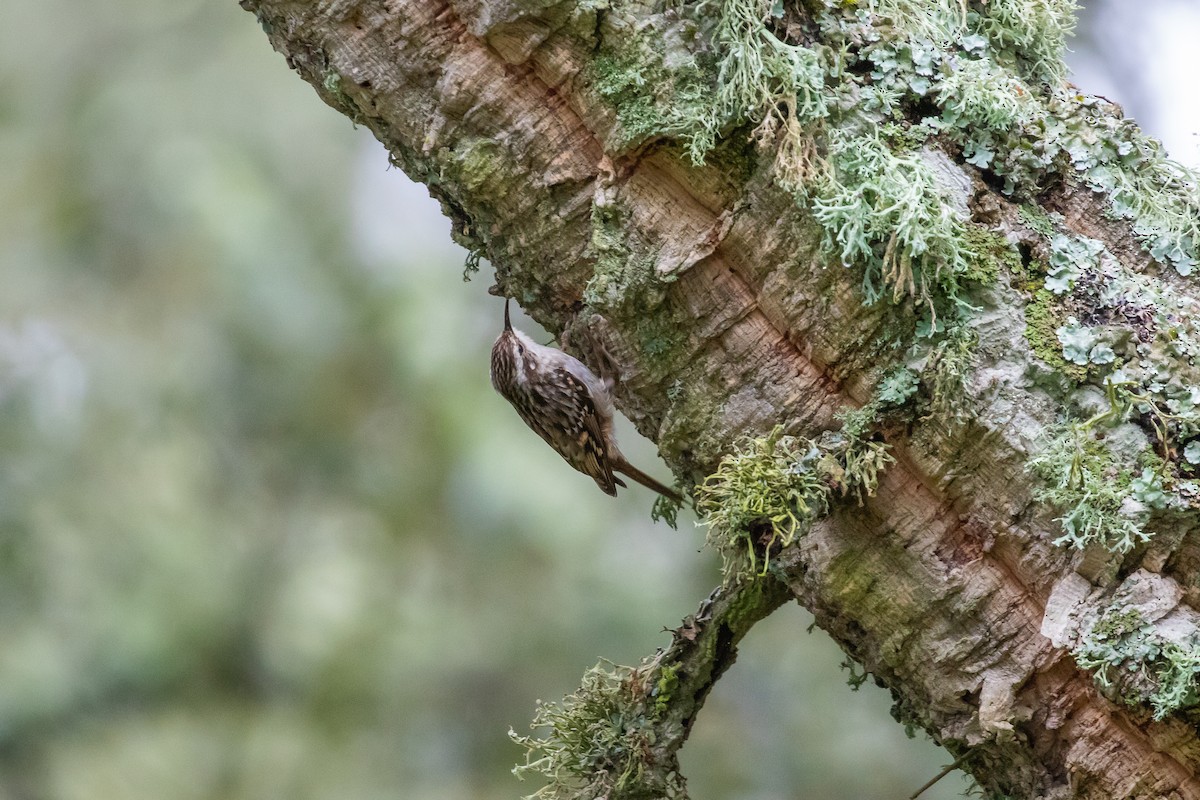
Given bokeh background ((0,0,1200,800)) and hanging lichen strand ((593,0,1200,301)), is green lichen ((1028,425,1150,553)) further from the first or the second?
bokeh background ((0,0,1200,800))

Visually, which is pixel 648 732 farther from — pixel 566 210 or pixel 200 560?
pixel 200 560

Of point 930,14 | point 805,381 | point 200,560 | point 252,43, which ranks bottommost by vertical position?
point 805,381

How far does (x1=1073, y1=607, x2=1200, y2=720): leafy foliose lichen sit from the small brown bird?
1.60 meters

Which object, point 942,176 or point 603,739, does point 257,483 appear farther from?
point 942,176

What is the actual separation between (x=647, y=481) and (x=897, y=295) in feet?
4.47

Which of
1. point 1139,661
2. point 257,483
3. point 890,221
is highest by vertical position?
point 257,483

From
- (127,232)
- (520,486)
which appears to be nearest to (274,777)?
(520,486)

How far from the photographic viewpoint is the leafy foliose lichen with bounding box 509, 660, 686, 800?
2135 millimetres

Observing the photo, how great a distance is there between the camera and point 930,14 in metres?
1.92

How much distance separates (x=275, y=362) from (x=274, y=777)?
1.56m

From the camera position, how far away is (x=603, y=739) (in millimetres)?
2193

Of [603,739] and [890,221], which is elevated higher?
[890,221]

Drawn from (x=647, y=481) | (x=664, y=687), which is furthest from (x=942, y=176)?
(x=647, y=481)

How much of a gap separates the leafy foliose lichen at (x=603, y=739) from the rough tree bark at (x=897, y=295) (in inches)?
11.9
